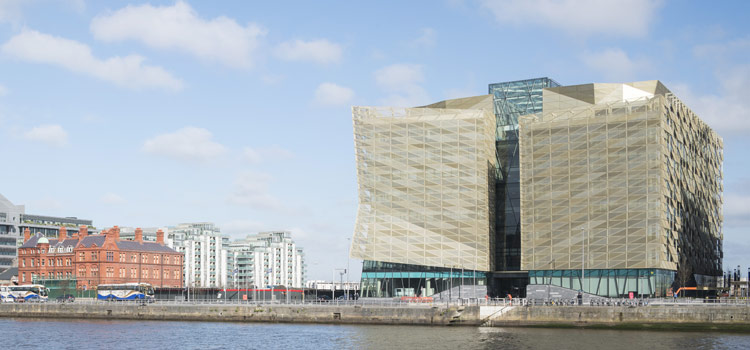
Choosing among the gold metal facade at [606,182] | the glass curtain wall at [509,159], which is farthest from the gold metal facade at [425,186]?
the gold metal facade at [606,182]

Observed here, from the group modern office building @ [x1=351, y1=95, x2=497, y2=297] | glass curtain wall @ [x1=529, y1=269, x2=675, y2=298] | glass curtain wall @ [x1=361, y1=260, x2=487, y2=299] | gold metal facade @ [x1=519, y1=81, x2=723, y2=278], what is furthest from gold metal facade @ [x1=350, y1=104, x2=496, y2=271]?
glass curtain wall @ [x1=529, y1=269, x2=675, y2=298]

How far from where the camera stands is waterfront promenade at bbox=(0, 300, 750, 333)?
92694 mm

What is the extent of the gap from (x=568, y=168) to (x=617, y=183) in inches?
298

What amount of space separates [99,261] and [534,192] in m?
92.5

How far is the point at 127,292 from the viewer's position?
495ft

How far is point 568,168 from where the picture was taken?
128000mm

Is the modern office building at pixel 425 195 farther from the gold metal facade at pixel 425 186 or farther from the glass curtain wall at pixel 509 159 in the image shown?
the glass curtain wall at pixel 509 159

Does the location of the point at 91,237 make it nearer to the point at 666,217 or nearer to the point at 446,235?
the point at 446,235

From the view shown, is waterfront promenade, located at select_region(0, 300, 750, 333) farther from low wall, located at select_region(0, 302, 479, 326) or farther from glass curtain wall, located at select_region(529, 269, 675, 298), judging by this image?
glass curtain wall, located at select_region(529, 269, 675, 298)

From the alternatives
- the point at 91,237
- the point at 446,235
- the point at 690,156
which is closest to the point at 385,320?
the point at 446,235

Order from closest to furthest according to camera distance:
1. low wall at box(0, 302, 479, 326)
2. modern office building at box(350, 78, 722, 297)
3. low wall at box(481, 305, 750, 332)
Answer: low wall at box(481, 305, 750, 332), low wall at box(0, 302, 479, 326), modern office building at box(350, 78, 722, 297)

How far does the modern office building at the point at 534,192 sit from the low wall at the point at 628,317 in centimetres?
2009

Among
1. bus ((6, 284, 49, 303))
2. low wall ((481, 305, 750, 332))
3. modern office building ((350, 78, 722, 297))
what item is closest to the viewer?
low wall ((481, 305, 750, 332))

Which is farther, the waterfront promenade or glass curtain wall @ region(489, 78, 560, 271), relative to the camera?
glass curtain wall @ region(489, 78, 560, 271)
